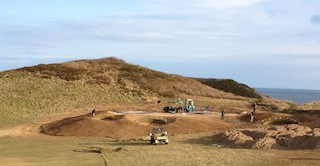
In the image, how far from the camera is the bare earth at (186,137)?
2861cm

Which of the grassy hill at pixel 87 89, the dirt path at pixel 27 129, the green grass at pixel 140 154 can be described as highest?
the grassy hill at pixel 87 89

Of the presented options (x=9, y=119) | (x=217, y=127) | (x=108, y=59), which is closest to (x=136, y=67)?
(x=108, y=59)

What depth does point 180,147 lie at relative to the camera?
34.3 metres

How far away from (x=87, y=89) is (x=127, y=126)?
29427mm

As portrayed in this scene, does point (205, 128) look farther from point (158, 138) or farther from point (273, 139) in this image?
point (273, 139)

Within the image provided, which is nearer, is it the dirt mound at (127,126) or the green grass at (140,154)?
the green grass at (140,154)

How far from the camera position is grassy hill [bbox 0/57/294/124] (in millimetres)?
62344

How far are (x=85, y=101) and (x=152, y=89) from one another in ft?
49.7

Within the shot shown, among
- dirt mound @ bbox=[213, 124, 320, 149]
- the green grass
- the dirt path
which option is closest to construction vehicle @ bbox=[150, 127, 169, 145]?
the green grass

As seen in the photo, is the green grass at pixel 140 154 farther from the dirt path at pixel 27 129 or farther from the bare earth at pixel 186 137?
the dirt path at pixel 27 129

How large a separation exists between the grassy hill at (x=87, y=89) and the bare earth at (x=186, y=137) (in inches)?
286

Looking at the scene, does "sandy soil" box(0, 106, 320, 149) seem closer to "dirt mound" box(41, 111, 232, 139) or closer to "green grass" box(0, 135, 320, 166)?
"dirt mound" box(41, 111, 232, 139)

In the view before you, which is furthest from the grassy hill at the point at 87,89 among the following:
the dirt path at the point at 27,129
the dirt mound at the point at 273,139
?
the dirt mound at the point at 273,139

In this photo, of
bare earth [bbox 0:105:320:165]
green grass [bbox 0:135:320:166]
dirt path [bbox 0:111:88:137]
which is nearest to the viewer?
green grass [bbox 0:135:320:166]
